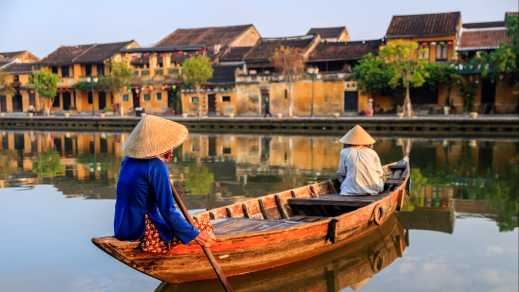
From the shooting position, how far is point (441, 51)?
3117 cm

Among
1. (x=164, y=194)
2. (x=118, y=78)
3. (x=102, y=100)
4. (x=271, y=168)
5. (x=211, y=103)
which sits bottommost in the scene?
(x=271, y=168)

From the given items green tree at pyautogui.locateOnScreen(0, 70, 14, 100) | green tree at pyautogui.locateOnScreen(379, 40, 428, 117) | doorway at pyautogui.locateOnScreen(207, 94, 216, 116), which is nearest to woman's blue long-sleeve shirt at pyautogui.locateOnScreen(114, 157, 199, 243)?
green tree at pyautogui.locateOnScreen(379, 40, 428, 117)

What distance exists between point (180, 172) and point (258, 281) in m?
8.73

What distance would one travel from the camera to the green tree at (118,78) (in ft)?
118

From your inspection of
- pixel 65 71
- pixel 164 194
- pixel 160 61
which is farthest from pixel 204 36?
pixel 164 194

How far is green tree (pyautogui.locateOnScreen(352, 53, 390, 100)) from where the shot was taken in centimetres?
2961

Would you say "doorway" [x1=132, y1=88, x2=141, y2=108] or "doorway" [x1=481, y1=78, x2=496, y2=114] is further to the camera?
"doorway" [x1=132, y1=88, x2=141, y2=108]

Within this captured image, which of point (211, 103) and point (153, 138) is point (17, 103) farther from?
point (153, 138)

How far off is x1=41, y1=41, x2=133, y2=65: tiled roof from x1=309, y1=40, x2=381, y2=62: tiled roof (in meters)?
14.5

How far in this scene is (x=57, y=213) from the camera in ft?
32.8

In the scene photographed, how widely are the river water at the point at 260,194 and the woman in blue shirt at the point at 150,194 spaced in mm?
1073

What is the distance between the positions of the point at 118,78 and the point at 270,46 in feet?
32.2

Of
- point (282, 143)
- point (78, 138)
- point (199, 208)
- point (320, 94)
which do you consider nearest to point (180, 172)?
point (199, 208)

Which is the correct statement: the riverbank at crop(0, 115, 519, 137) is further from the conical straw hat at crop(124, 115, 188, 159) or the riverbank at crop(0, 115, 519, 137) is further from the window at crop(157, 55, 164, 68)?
the conical straw hat at crop(124, 115, 188, 159)
